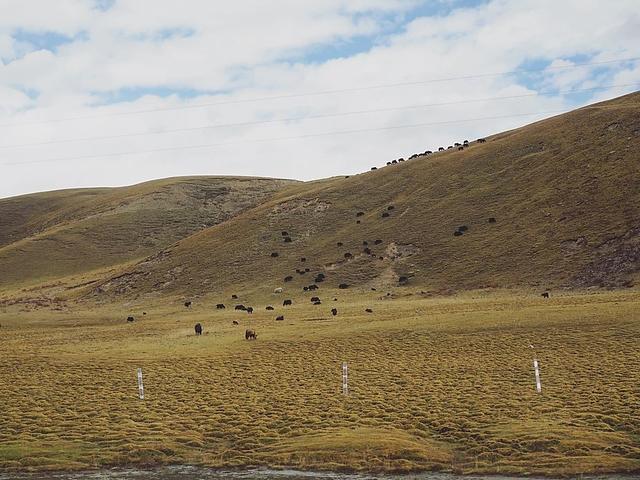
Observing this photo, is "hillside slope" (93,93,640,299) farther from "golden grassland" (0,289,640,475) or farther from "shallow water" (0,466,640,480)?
"shallow water" (0,466,640,480)

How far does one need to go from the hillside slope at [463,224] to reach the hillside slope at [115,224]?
97.7 feet

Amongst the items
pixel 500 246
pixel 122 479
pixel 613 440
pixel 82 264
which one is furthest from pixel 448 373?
pixel 82 264

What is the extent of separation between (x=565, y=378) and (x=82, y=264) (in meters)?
113

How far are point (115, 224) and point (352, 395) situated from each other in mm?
130683

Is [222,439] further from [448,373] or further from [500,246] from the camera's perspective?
[500,246]

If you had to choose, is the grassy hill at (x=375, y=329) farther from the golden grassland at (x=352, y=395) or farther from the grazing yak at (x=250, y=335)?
the grazing yak at (x=250, y=335)

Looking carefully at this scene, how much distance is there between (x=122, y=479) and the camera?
17469mm

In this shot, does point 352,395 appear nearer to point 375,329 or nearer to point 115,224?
point 375,329

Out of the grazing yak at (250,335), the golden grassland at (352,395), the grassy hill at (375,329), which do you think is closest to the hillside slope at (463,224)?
the grassy hill at (375,329)

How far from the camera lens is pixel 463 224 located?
87.9 metres

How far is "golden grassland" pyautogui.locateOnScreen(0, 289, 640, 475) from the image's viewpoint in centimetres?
1880

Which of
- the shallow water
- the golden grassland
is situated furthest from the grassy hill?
the shallow water

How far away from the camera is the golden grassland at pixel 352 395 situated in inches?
740

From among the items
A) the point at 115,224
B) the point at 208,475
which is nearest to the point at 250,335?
the point at 208,475
